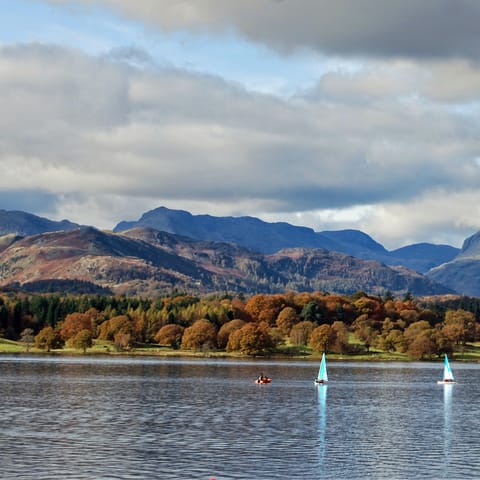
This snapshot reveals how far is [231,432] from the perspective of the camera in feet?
347

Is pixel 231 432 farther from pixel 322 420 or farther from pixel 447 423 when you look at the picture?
pixel 447 423

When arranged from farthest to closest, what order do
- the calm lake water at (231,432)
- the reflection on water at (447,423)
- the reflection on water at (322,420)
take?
the reflection on water at (447,423) → the reflection on water at (322,420) → the calm lake water at (231,432)

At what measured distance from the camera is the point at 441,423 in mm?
124750

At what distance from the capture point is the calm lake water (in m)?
80.6

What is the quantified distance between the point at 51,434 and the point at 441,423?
171ft

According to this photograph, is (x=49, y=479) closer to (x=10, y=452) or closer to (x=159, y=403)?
(x=10, y=452)

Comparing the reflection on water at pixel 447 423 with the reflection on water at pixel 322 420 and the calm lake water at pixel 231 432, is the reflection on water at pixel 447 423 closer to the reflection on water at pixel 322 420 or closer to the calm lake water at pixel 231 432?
the calm lake water at pixel 231 432

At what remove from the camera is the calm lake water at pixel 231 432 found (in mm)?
80562

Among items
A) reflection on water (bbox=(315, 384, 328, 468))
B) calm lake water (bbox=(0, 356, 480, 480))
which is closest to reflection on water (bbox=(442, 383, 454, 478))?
calm lake water (bbox=(0, 356, 480, 480))

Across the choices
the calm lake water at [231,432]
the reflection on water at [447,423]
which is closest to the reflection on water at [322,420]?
the calm lake water at [231,432]

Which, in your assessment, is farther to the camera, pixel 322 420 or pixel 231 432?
pixel 322 420

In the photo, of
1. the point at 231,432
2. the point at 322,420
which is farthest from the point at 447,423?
the point at 231,432

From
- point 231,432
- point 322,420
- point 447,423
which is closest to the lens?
point 231,432

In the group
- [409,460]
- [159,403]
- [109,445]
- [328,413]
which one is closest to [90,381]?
[159,403]
